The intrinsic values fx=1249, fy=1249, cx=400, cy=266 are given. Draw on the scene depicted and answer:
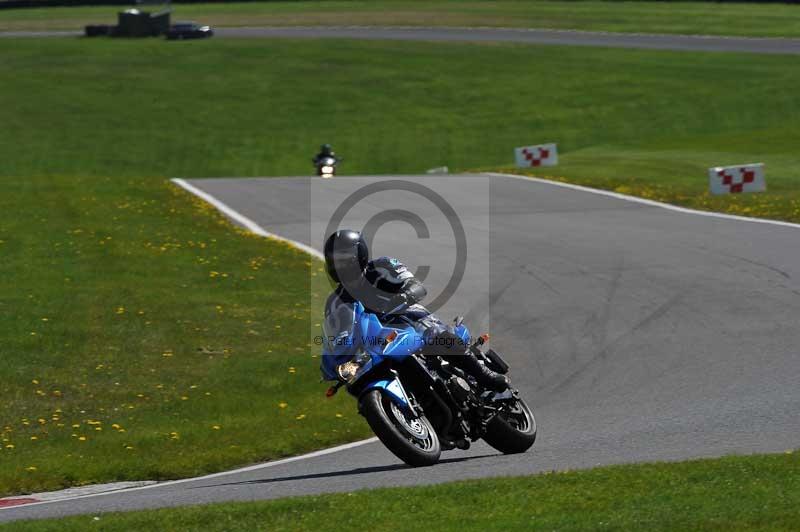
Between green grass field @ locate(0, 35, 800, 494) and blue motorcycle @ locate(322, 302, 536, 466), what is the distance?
221 cm

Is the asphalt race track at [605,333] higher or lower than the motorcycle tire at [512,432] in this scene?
lower

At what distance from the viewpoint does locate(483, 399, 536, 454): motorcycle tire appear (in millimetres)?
10383

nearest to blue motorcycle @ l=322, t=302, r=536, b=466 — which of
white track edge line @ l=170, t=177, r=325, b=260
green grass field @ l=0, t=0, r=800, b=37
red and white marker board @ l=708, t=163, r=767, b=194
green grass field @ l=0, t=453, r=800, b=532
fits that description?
green grass field @ l=0, t=453, r=800, b=532

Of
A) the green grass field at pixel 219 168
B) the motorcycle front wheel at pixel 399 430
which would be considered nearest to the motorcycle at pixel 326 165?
the green grass field at pixel 219 168

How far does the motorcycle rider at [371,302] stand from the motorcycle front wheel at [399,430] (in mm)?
362

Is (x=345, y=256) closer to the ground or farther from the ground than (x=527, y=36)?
closer to the ground

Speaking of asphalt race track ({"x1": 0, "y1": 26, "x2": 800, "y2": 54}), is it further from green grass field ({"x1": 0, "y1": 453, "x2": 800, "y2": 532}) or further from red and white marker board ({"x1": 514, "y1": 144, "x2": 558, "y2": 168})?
green grass field ({"x1": 0, "y1": 453, "x2": 800, "y2": 532})

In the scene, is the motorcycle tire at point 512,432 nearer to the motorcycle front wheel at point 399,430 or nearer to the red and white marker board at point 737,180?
the motorcycle front wheel at point 399,430

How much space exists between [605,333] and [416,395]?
524cm

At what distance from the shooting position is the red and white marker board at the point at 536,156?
106 feet

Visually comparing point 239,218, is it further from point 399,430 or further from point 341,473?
point 399,430

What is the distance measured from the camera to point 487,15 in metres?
67.4
